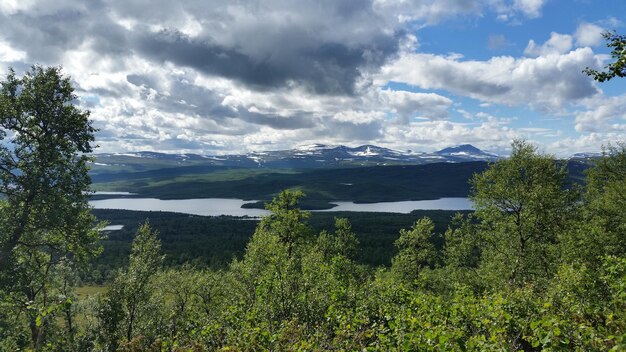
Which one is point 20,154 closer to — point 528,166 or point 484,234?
point 484,234

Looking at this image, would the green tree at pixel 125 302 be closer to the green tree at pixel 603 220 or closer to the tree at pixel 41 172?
the tree at pixel 41 172

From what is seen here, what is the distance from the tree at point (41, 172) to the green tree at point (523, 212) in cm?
4056

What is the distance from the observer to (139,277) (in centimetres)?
3619

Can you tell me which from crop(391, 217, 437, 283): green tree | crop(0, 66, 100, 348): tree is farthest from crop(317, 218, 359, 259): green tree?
crop(0, 66, 100, 348): tree

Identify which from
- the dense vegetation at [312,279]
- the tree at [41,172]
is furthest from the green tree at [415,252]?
the tree at [41,172]

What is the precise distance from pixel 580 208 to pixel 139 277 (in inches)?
2013

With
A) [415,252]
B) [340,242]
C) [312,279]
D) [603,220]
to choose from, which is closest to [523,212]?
[603,220]

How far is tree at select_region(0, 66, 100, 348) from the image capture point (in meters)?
28.2

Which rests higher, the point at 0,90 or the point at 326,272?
the point at 0,90

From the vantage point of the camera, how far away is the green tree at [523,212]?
1460 inches

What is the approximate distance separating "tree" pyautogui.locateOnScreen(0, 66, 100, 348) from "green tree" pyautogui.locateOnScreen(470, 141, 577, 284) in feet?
133

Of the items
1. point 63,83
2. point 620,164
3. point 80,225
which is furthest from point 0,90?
point 620,164

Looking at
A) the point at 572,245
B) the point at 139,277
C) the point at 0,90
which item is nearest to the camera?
the point at 0,90

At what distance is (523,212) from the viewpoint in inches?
1531
